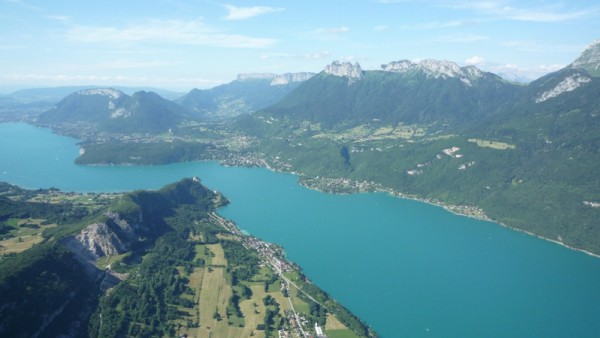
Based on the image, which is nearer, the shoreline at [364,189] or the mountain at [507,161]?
the mountain at [507,161]

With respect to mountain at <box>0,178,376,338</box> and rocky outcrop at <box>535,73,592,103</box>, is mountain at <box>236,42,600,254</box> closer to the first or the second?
rocky outcrop at <box>535,73,592,103</box>

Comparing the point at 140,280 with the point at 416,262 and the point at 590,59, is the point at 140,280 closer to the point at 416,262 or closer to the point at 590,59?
the point at 416,262

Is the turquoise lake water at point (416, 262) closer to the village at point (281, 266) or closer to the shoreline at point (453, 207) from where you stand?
the shoreline at point (453, 207)

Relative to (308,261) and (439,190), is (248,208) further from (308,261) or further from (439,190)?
(439,190)

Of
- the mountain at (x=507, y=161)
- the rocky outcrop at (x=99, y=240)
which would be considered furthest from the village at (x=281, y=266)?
the mountain at (x=507, y=161)

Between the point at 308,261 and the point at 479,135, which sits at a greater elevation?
the point at 479,135

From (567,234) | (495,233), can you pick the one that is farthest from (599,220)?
(495,233)
